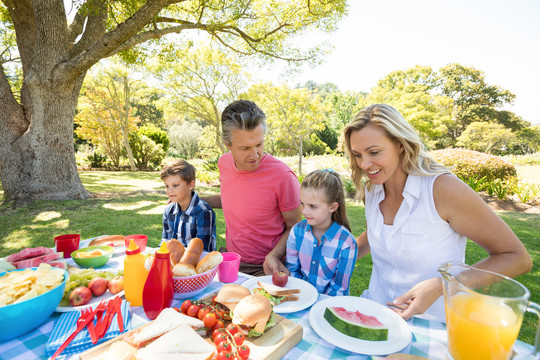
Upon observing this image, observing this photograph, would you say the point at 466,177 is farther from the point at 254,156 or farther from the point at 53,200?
the point at 53,200

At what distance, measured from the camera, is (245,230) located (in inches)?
105

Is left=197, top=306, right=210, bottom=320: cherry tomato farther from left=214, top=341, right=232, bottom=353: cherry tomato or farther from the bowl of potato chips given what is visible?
the bowl of potato chips

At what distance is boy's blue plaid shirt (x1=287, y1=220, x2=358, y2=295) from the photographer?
79.4 inches

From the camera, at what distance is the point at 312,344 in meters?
1.21

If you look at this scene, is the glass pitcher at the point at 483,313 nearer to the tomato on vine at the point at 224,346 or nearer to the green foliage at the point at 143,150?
the tomato on vine at the point at 224,346

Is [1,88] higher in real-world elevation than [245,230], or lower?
higher

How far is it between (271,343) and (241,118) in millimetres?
1678

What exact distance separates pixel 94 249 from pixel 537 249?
7.06 meters

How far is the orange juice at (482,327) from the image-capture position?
897 mm

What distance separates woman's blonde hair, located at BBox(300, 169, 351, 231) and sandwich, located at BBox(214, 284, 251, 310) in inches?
41.9

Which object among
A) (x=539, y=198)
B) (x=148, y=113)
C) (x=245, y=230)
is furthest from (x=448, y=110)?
(x=245, y=230)

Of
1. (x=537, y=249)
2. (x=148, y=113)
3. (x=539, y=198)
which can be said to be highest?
(x=148, y=113)

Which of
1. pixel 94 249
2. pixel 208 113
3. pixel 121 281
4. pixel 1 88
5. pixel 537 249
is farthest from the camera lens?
pixel 208 113

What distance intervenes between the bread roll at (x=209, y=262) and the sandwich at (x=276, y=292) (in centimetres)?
28
